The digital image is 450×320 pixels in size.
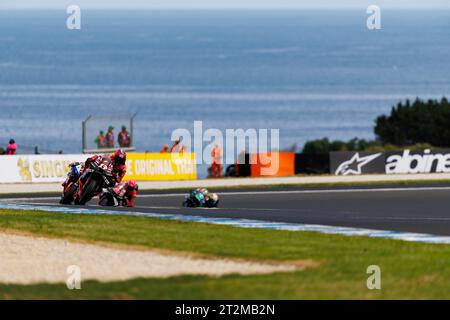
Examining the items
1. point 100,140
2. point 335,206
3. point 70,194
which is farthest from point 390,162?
point 70,194

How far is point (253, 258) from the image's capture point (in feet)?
59.3

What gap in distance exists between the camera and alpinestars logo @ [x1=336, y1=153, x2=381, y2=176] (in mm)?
47344

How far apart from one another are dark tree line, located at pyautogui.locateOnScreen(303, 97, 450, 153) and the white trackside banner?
2849 cm

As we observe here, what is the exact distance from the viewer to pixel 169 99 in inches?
7298

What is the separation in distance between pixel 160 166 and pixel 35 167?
16.9ft

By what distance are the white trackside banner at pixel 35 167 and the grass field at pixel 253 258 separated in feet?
57.5

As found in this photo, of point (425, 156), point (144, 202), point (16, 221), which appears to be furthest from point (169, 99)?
point (16, 221)

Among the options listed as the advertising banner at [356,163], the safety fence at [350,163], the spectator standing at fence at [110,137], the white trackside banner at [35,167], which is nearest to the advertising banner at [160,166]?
the spectator standing at fence at [110,137]

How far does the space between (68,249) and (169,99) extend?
6547 inches

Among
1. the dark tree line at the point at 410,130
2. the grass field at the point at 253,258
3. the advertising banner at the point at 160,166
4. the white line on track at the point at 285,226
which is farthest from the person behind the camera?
the dark tree line at the point at 410,130

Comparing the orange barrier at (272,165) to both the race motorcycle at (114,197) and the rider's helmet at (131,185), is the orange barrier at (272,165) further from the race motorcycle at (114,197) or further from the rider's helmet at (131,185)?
the rider's helmet at (131,185)

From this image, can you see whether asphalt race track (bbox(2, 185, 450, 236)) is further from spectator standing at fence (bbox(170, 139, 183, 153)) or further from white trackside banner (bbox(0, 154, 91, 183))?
spectator standing at fence (bbox(170, 139, 183, 153))

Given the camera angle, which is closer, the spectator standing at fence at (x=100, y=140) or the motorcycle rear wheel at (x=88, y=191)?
the motorcycle rear wheel at (x=88, y=191)

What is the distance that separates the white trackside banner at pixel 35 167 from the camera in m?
42.6
